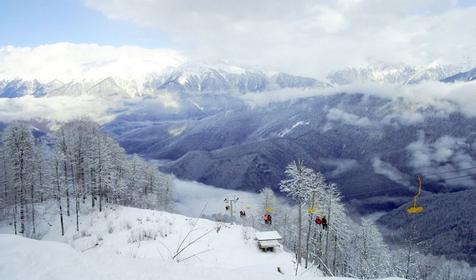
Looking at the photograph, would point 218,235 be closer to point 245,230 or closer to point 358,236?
point 245,230

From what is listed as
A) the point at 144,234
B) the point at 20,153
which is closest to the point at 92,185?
the point at 20,153

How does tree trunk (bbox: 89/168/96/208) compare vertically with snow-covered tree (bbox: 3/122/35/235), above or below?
below

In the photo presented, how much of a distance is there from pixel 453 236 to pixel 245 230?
6333 inches

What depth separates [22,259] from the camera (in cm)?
573

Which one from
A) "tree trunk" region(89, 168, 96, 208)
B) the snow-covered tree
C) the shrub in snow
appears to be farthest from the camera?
"tree trunk" region(89, 168, 96, 208)

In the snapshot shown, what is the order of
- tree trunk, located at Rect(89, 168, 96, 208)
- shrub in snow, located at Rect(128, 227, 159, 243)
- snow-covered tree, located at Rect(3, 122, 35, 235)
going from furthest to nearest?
tree trunk, located at Rect(89, 168, 96, 208) → snow-covered tree, located at Rect(3, 122, 35, 235) → shrub in snow, located at Rect(128, 227, 159, 243)

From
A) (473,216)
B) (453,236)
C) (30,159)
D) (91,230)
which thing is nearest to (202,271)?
(91,230)

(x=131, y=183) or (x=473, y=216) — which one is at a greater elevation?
(x=131, y=183)

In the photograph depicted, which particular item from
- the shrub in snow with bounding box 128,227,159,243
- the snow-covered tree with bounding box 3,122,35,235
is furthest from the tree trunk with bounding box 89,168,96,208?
the shrub in snow with bounding box 128,227,159,243

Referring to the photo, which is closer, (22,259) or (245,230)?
(22,259)

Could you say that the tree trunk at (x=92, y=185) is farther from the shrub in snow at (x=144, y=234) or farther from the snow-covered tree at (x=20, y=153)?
the shrub in snow at (x=144, y=234)

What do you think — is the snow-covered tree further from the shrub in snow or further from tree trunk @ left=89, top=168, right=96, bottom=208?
the shrub in snow

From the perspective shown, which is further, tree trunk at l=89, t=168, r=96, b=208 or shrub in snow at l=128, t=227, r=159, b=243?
tree trunk at l=89, t=168, r=96, b=208

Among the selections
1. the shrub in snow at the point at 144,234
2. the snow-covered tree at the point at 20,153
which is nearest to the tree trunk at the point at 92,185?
the snow-covered tree at the point at 20,153
